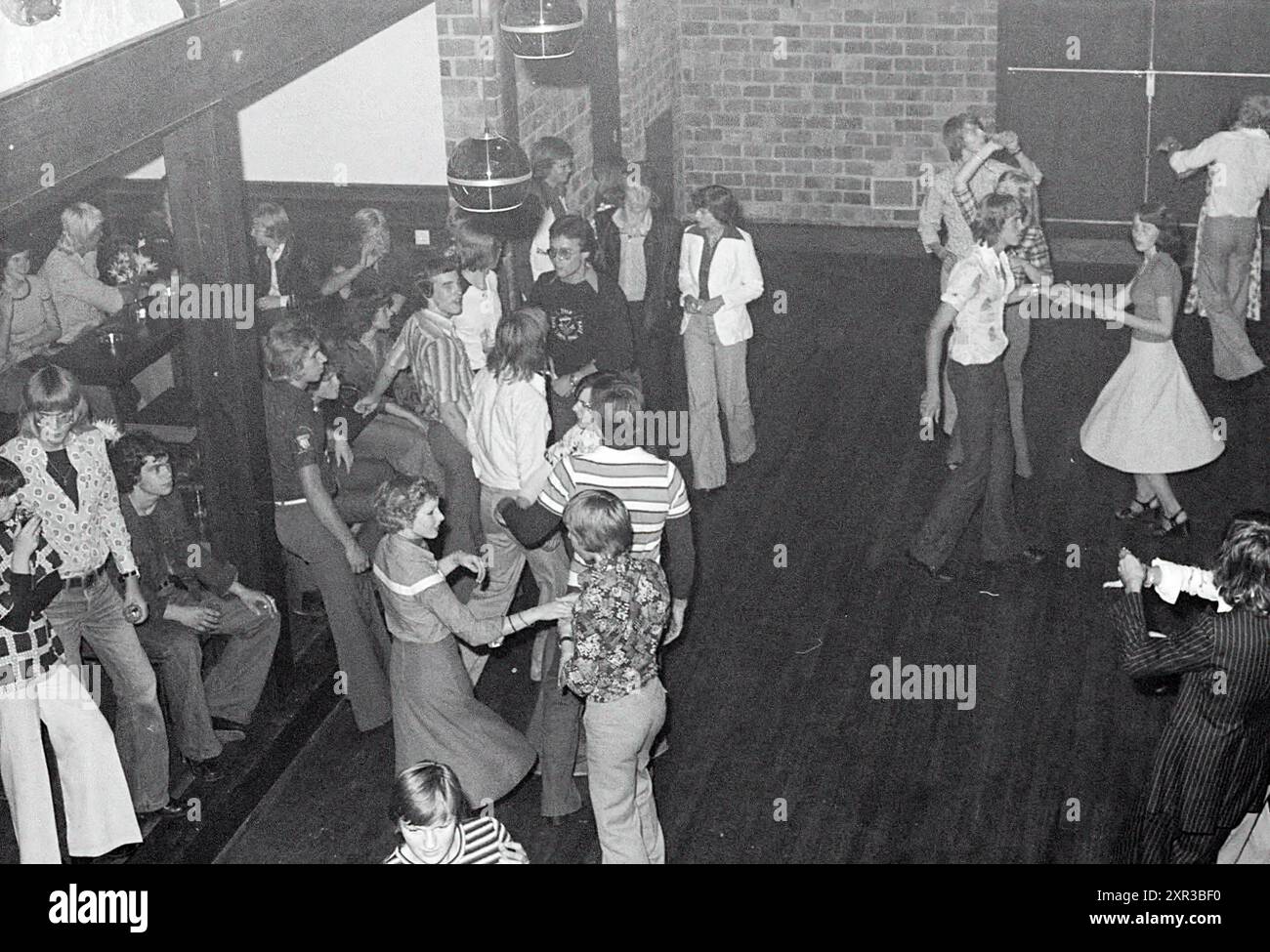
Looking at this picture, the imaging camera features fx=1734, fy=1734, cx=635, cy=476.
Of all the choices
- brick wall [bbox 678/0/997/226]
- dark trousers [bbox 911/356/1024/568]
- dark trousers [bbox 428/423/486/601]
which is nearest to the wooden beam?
dark trousers [bbox 428/423/486/601]

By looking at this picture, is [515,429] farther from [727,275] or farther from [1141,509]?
[1141,509]

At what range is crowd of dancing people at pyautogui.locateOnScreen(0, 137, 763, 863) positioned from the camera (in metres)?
4.91

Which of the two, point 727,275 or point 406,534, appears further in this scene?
point 727,275

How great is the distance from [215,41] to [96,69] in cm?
74

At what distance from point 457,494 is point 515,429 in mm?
786

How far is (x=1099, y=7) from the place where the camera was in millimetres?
11211

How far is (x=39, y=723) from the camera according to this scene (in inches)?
202

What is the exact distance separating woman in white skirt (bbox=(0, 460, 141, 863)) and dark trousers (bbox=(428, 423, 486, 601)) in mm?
1791

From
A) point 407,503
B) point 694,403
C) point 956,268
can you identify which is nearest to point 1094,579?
point 956,268

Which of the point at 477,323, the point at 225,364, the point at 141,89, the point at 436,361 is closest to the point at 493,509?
the point at 436,361

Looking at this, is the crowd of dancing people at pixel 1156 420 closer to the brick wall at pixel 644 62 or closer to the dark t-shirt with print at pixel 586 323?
the dark t-shirt with print at pixel 586 323

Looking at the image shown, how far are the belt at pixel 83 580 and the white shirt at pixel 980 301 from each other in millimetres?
3343

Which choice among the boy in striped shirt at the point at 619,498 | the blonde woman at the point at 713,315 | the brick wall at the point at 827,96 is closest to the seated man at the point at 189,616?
the boy in striped shirt at the point at 619,498

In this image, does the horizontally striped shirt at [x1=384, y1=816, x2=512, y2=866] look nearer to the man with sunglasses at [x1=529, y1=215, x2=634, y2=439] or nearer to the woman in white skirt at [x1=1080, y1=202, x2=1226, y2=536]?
the man with sunglasses at [x1=529, y1=215, x2=634, y2=439]
